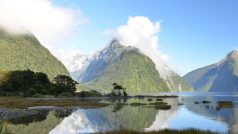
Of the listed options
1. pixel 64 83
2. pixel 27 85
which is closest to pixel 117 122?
pixel 27 85

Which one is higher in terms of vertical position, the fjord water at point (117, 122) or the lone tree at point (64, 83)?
the lone tree at point (64, 83)

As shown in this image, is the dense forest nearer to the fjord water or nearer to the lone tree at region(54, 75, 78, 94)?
the lone tree at region(54, 75, 78, 94)

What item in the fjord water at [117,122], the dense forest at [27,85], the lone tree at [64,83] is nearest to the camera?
the fjord water at [117,122]

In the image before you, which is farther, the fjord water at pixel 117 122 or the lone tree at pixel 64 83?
the lone tree at pixel 64 83

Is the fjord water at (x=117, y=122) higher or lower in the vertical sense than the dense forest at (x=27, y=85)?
lower

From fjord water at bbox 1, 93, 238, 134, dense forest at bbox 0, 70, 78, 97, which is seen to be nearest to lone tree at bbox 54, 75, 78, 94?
dense forest at bbox 0, 70, 78, 97

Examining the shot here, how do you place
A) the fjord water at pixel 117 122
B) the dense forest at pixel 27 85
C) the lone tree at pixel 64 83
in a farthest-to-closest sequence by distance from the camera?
1. the lone tree at pixel 64 83
2. the dense forest at pixel 27 85
3. the fjord water at pixel 117 122

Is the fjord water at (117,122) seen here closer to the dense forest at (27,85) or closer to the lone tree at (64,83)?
the dense forest at (27,85)

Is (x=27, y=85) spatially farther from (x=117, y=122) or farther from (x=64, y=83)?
(x=117, y=122)

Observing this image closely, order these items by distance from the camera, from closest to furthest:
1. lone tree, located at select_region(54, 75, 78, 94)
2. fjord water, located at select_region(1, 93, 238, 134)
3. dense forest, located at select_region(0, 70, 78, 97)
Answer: fjord water, located at select_region(1, 93, 238, 134) < dense forest, located at select_region(0, 70, 78, 97) < lone tree, located at select_region(54, 75, 78, 94)

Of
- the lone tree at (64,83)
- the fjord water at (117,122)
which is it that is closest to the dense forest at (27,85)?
the lone tree at (64,83)

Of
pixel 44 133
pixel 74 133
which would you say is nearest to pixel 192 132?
pixel 74 133

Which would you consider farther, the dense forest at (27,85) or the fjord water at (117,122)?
the dense forest at (27,85)

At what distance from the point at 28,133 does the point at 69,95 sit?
129 meters
